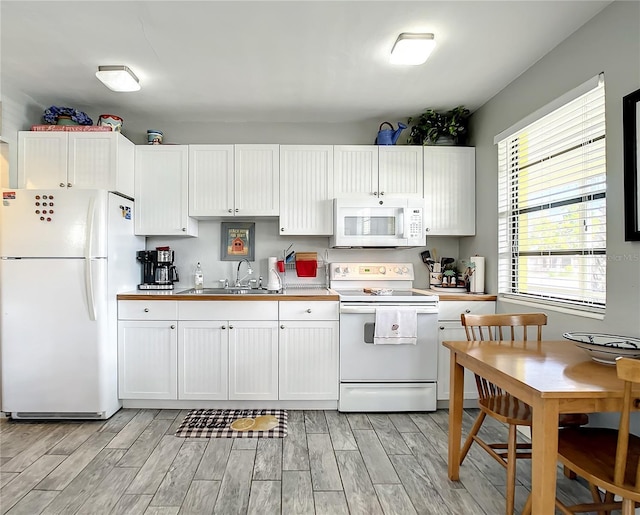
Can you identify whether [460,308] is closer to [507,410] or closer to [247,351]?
[507,410]

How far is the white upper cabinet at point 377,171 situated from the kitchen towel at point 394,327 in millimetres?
1087

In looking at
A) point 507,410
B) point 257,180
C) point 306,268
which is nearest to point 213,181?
point 257,180

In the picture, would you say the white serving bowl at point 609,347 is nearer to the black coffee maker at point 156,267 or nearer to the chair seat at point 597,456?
the chair seat at point 597,456

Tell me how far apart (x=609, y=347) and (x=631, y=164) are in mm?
886

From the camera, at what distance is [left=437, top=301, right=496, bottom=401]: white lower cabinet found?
9.83 feet

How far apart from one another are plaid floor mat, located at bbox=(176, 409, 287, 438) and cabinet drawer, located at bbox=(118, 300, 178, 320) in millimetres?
783

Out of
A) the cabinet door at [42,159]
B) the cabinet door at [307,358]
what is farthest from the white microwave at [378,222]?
the cabinet door at [42,159]

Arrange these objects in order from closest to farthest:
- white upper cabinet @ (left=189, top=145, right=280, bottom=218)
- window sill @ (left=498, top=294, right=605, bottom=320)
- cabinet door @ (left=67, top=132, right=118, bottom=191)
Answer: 1. window sill @ (left=498, top=294, right=605, bottom=320)
2. cabinet door @ (left=67, top=132, right=118, bottom=191)
3. white upper cabinet @ (left=189, top=145, right=280, bottom=218)

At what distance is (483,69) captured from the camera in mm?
2613

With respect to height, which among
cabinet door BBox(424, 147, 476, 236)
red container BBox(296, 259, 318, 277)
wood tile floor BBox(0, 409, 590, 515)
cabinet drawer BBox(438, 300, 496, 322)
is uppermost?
cabinet door BBox(424, 147, 476, 236)

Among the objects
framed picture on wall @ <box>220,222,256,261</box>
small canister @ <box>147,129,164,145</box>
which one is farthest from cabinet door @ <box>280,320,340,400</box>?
small canister @ <box>147,129,164,145</box>

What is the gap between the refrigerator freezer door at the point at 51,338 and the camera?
275 centimetres

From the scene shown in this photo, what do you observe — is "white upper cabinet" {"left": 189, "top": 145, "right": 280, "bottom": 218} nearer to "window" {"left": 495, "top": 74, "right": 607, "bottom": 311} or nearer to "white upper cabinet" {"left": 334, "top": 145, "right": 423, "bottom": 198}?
"white upper cabinet" {"left": 334, "top": 145, "right": 423, "bottom": 198}

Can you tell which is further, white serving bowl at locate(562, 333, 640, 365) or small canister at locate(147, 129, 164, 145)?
A: small canister at locate(147, 129, 164, 145)
